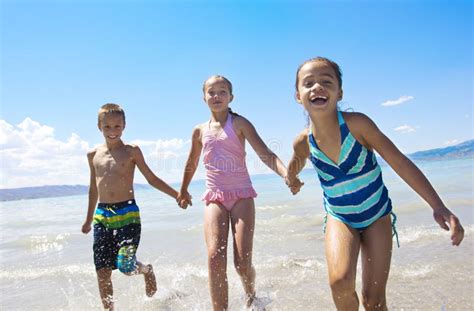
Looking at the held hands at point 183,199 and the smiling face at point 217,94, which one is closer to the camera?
the smiling face at point 217,94

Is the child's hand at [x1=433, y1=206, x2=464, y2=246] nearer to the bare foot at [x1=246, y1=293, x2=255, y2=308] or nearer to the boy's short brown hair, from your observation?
the bare foot at [x1=246, y1=293, x2=255, y2=308]

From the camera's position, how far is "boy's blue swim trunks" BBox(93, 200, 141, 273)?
4312mm

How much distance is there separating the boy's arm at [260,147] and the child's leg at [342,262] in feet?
3.18

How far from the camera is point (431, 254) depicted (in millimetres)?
5805

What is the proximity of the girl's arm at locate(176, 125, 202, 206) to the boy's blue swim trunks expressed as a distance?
1.74ft

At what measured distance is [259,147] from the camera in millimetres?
4059

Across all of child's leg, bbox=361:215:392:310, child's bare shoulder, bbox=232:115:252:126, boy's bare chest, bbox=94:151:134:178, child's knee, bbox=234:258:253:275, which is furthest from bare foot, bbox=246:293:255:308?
boy's bare chest, bbox=94:151:134:178

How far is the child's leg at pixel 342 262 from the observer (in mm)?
2605

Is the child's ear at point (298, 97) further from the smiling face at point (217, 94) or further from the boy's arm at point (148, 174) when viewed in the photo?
the boy's arm at point (148, 174)

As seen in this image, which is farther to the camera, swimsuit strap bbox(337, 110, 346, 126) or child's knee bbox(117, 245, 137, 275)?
child's knee bbox(117, 245, 137, 275)

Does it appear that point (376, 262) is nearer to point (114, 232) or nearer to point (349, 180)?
point (349, 180)

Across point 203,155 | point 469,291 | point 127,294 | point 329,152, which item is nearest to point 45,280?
point 127,294

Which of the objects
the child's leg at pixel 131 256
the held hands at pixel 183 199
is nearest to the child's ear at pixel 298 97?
the held hands at pixel 183 199

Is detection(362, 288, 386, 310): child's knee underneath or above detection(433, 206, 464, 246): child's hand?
underneath
